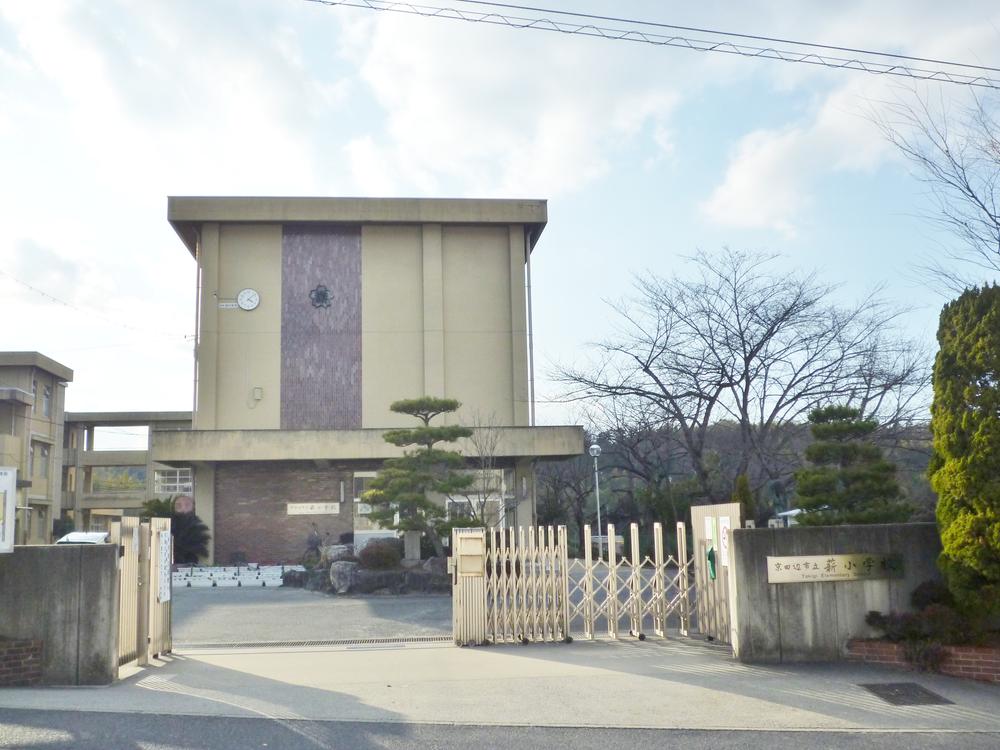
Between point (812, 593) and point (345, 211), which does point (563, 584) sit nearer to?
point (812, 593)

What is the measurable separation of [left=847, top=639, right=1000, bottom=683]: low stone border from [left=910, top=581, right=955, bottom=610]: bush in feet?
2.26

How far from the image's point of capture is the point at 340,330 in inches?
1388

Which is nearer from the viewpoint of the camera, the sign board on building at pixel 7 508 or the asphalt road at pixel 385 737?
the asphalt road at pixel 385 737

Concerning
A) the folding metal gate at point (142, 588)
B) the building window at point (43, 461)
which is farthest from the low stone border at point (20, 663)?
the building window at point (43, 461)

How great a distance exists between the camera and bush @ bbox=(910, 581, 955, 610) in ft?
34.4

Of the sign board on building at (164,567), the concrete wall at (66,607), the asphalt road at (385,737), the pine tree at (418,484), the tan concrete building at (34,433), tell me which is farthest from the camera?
the tan concrete building at (34,433)

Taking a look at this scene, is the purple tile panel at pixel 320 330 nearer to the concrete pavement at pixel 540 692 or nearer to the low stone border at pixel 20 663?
the concrete pavement at pixel 540 692

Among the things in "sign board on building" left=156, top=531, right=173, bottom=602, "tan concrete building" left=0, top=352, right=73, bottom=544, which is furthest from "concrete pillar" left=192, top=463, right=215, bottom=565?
"sign board on building" left=156, top=531, right=173, bottom=602

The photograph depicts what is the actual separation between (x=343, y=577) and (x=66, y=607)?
11.8m

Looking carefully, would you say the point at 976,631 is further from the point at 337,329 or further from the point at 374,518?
the point at 337,329

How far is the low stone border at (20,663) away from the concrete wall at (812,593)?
765 cm

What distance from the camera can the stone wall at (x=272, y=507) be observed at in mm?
32375

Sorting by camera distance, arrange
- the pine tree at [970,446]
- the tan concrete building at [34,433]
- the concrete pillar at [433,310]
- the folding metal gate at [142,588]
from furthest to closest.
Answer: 1. the tan concrete building at [34,433]
2. the concrete pillar at [433,310]
3. the folding metal gate at [142,588]
4. the pine tree at [970,446]

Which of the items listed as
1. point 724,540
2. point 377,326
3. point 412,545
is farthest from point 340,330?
point 724,540
